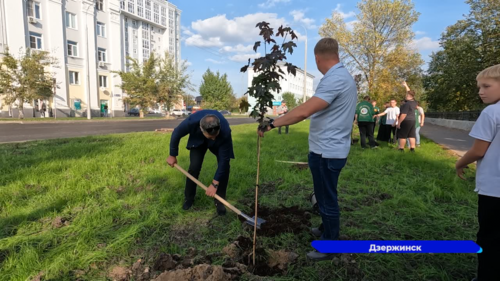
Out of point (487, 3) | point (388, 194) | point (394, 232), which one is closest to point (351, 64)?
point (487, 3)

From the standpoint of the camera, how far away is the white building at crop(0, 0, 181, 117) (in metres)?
26.4

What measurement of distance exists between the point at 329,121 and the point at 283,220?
4.94 feet

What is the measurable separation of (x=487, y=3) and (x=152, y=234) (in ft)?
86.9

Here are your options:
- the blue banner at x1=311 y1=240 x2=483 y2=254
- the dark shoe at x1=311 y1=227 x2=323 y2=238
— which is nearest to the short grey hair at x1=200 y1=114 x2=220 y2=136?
the dark shoe at x1=311 y1=227 x2=323 y2=238

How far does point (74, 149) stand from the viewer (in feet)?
23.5

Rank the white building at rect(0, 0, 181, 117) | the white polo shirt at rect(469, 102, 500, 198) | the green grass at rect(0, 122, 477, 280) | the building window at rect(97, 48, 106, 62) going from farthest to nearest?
1. the building window at rect(97, 48, 106, 62)
2. the white building at rect(0, 0, 181, 117)
3. the green grass at rect(0, 122, 477, 280)
4. the white polo shirt at rect(469, 102, 500, 198)

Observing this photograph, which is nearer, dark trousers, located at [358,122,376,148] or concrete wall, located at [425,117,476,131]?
dark trousers, located at [358,122,376,148]

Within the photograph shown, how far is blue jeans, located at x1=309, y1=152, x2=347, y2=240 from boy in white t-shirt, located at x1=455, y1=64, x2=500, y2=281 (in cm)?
90

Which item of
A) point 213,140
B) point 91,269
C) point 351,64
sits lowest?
point 91,269

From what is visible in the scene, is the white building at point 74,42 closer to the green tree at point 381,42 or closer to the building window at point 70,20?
the building window at point 70,20

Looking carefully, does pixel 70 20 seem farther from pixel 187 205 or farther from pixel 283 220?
pixel 283 220

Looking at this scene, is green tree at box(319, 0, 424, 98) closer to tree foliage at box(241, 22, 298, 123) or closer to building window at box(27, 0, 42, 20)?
tree foliage at box(241, 22, 298, 123)

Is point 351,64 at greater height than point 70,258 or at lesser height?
greater

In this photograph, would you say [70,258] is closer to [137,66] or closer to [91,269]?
[91,269]
